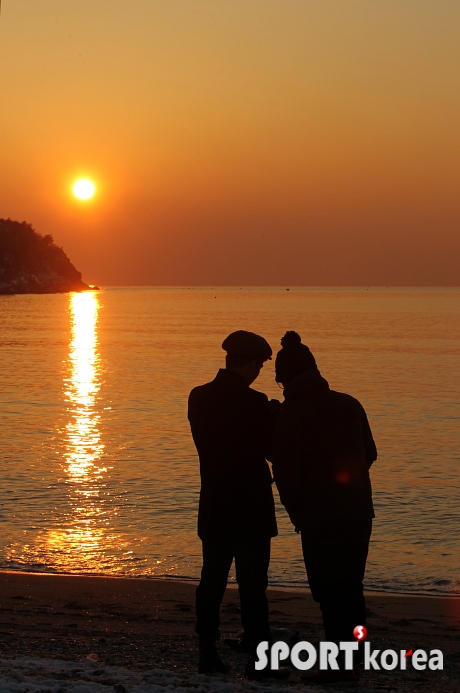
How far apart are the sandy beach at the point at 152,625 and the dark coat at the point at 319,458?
1.07 m

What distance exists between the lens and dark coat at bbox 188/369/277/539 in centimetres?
547

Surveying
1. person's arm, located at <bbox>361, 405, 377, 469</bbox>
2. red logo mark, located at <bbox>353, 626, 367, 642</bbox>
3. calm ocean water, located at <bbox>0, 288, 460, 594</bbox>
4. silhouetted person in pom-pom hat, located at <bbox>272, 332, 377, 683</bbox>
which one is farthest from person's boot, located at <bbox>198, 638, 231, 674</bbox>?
calm ocean water, located at <bbox>0, 288, 460, 594</bbox>

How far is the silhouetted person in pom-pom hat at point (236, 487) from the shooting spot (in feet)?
18.0

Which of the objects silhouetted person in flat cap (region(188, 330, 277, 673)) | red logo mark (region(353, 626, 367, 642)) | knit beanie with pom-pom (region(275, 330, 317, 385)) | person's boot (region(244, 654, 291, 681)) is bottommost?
person's boot (region(244, 654, 291, 681))

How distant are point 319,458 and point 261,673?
136 cm

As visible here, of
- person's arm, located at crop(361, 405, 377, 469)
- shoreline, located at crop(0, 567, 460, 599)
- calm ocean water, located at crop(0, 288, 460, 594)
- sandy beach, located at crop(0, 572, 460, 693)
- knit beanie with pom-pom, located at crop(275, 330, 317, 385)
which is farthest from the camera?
calm ocean water, located at crop(0, 288, 460, 594)

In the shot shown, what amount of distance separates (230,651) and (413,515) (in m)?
7.74

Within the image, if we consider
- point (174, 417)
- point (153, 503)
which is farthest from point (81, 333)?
point (153, 503)

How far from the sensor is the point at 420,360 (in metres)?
49.9

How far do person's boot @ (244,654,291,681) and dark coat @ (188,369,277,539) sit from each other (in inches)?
30.1

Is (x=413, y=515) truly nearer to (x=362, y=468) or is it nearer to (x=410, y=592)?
(x=410, y=592)

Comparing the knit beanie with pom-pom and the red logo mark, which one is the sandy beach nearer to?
the red logo mark

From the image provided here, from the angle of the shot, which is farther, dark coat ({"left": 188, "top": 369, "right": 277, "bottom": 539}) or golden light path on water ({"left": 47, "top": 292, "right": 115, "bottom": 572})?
golden light path on water ({"left": 47, "top": 292, "right": 115, "bottom": 572})

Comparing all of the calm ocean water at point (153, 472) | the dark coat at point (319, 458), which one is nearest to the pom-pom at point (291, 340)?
the dark coat at point (319, 458)
